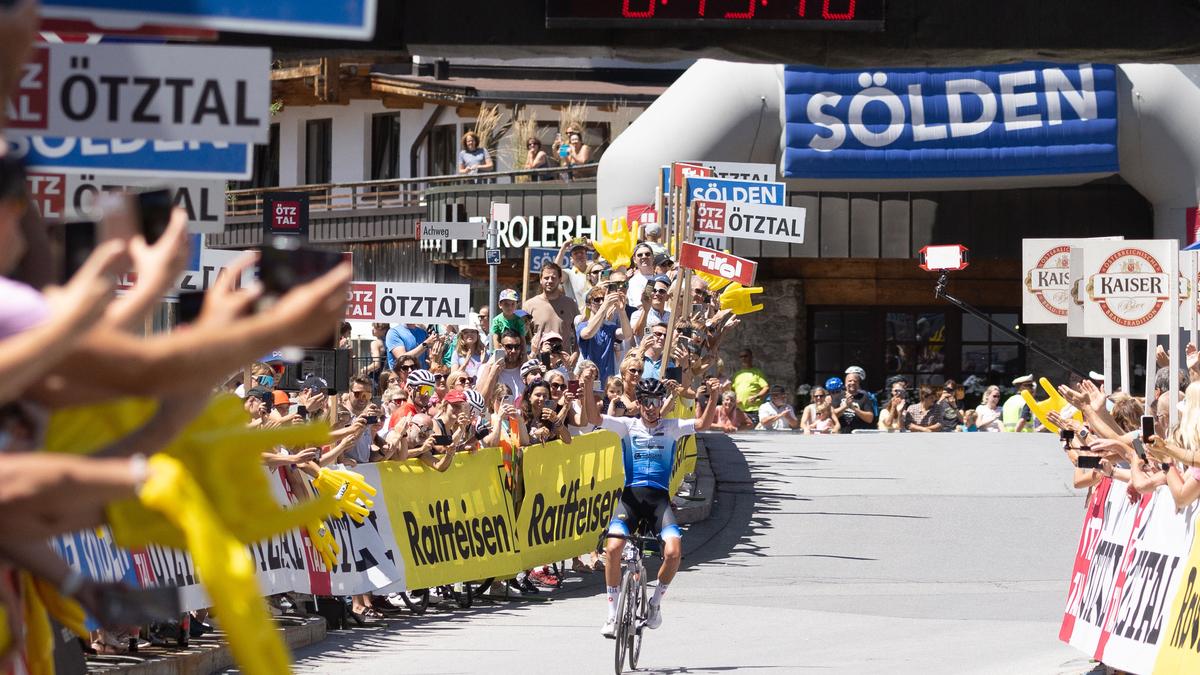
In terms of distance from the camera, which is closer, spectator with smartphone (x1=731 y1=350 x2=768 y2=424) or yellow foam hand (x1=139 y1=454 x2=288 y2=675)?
yellow foam hand (x1=139 y1=454 x2=288 y2=675)

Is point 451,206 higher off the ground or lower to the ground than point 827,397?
higher

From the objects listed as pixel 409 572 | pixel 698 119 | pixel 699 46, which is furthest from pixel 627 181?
pixel 699 46

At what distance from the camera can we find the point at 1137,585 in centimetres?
1037

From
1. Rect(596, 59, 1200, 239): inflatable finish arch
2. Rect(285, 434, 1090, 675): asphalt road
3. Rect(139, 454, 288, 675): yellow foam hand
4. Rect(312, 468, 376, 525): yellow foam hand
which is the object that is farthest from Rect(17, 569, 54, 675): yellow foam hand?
Rect(596, 59, 1200, 239): inflatable finish arch

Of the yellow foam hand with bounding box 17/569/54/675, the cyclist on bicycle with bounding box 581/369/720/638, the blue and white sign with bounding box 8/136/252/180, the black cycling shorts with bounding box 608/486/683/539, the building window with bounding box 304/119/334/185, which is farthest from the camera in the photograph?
the building window with bounding box 304/119/334/185

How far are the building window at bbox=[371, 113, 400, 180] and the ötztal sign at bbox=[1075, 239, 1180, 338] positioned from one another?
3126cm

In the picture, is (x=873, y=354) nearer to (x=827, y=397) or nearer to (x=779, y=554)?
(x=827, y=397)

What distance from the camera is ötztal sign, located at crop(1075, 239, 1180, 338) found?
12.7m

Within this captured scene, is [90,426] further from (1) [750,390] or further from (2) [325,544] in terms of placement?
(1) [750,390]

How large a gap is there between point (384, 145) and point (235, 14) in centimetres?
3938

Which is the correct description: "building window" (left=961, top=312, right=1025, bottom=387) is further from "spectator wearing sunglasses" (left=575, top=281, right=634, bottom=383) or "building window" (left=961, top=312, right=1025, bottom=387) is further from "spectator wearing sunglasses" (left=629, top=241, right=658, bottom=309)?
"spectator wearing sunglasses" (left=575, top=281, right=634, bottom=383)

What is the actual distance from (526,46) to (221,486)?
4.63 metres

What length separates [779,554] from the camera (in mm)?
17266

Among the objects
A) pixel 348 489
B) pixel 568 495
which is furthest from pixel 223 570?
pixel 568 495
